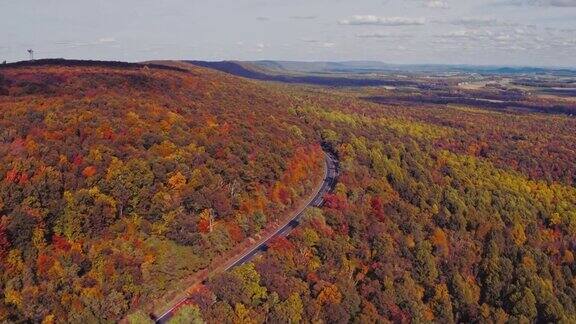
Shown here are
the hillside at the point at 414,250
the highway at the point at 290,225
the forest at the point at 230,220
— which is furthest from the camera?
the hillside at the point at 414,250

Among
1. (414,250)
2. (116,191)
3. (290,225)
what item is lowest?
(414,250)

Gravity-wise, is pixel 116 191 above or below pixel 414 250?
above

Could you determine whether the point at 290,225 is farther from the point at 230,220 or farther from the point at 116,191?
the point at 116,191

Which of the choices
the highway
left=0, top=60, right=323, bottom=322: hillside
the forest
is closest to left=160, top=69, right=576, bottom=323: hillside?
the forest

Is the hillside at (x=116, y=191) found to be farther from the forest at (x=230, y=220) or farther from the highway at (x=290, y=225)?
the highway at (x=290, y=225)

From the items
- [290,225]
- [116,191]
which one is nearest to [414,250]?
[290,225]

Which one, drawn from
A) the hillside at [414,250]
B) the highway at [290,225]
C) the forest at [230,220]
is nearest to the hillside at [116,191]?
the forest at [230,220]
